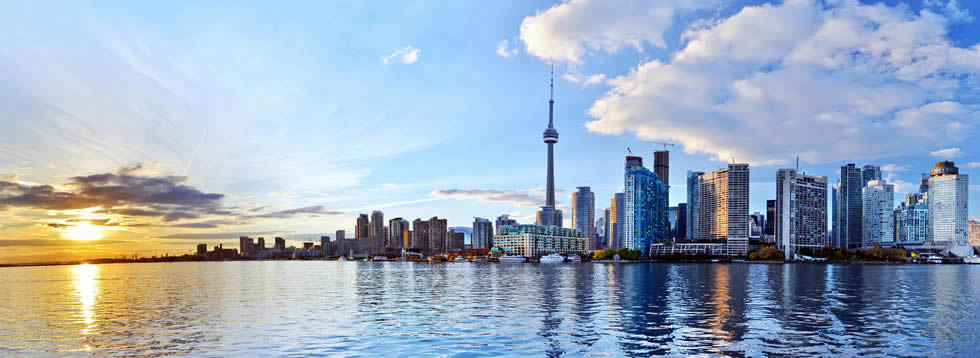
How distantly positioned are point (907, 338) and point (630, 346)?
25.5 metres

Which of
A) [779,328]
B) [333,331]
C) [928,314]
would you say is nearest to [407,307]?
[333,331]

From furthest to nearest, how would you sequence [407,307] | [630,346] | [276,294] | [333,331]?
[276,294] < [407,307] < [333,331] < [630,346]

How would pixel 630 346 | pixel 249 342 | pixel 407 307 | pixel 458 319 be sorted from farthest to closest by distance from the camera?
pixel 407 307
pixel 458 319
pixel 249 342
pixel 630 346

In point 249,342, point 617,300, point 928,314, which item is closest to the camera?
point 249,342

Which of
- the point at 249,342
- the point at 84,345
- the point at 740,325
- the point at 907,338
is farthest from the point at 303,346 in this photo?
the point at 907,338

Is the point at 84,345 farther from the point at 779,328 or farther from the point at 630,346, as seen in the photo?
the point at 779,328

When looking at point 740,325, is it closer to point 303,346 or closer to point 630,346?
point 630,346

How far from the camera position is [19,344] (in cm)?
5334

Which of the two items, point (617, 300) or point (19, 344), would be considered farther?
point (617, 300)

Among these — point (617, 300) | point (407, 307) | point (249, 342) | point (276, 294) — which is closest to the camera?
point (249, 342)

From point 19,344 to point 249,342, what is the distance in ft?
65.7

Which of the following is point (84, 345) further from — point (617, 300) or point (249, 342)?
point (617, 300)

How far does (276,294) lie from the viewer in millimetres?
106125

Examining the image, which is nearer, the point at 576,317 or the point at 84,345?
the point at 84,345
